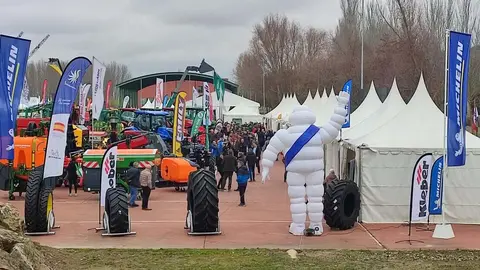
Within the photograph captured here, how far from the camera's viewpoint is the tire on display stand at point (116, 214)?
1192 cm

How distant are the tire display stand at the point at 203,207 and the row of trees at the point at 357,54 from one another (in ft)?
35.8

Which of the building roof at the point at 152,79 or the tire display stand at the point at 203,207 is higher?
the building roof at the point at 152,79

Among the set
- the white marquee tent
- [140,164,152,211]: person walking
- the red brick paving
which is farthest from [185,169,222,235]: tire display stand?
the white marquee tent

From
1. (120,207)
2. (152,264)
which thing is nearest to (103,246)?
(120,207)

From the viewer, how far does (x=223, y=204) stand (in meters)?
17.0

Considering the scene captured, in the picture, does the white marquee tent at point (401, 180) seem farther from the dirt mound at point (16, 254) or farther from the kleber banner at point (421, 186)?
the dirt mound at point (16, 254)

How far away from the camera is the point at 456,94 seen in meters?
12.0

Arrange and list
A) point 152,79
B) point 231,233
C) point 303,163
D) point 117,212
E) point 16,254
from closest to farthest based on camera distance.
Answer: point 16,254, point 117,212, point 303,163, point 231,233, point 152,79

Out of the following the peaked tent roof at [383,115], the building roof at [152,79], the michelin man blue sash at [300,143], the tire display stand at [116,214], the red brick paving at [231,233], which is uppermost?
the building roof at [152,79]

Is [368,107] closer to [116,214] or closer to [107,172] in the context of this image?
[107,172]

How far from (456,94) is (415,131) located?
253cm

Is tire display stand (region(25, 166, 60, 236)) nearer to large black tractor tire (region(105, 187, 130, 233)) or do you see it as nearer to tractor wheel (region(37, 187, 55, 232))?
tractor wheel (region(37, 187, 55, 232))

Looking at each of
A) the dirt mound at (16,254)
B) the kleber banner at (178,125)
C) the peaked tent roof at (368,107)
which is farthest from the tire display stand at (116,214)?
the peaked tent roof at (368,107)

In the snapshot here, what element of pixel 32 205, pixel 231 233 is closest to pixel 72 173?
pixel 32 205
